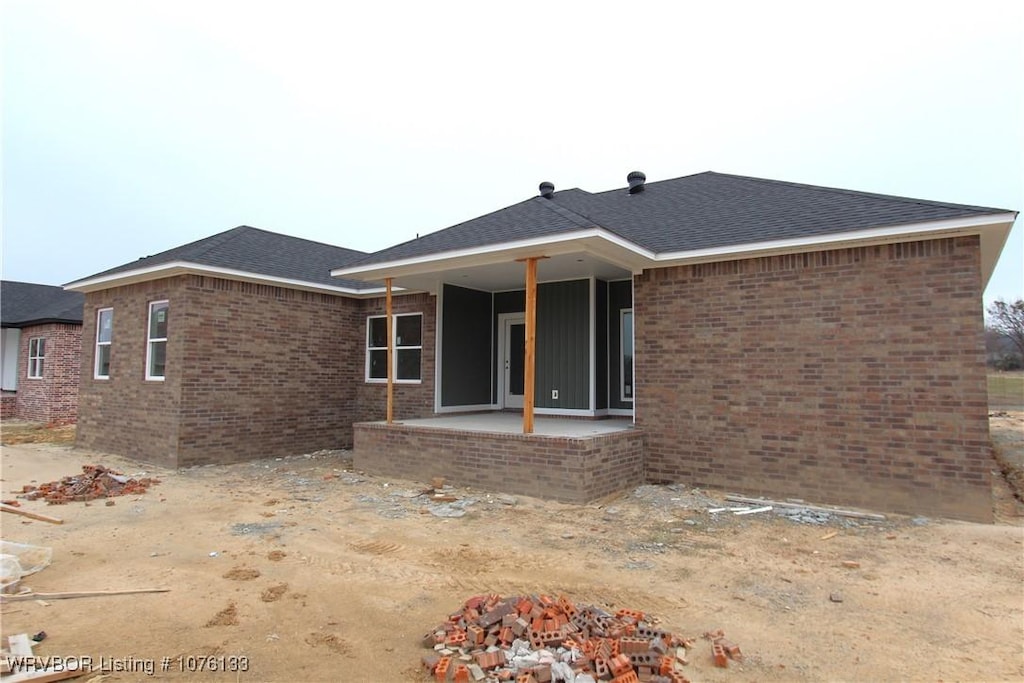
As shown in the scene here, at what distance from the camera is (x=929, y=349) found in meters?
6.77

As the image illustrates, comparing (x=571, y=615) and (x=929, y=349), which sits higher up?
(x=929, y=349)

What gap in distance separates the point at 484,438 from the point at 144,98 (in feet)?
35.1

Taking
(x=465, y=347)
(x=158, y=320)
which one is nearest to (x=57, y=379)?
(x=158, y=320)

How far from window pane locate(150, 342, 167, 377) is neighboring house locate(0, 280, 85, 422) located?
8157 mm

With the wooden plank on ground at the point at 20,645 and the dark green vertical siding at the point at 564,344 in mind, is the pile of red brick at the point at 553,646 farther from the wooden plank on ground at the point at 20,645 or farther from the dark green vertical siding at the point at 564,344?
the dark green vertical siding at the point at 564,344

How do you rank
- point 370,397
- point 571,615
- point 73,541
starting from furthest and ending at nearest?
point 370,397 < point 73,541 < point 571,615

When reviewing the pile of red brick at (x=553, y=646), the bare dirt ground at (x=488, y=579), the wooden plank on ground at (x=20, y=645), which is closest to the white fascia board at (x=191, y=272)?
the bare dirt ground at (x=488, y=579)

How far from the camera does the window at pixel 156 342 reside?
1078 cm

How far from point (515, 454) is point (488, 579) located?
3230 millimetres

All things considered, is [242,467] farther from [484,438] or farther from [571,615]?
[571,615]

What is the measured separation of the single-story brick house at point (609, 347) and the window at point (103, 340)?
4.7 inches

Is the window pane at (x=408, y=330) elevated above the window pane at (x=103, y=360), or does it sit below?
above

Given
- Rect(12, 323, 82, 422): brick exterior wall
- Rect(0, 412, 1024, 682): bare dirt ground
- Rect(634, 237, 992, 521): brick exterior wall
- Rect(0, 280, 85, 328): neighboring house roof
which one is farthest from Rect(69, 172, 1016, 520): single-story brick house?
Rect(0, 280, 85, 328): neighboring house roof

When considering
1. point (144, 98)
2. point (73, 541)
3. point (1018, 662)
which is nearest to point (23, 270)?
point (144, 98)
